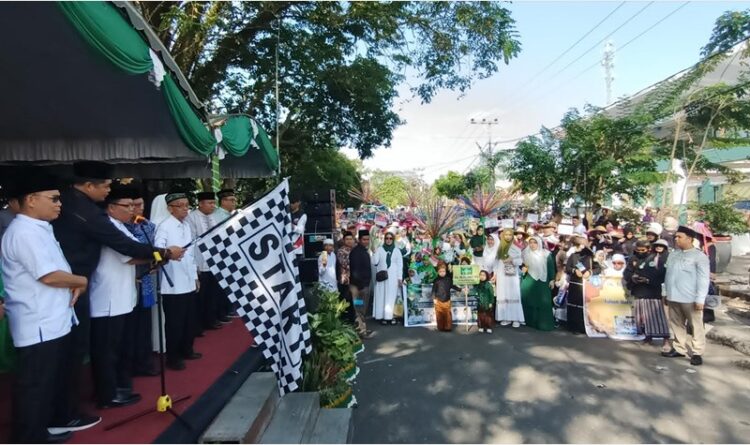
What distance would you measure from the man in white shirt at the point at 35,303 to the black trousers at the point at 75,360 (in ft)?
0.54

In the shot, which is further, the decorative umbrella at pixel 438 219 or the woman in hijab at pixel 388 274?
the decorative umbrella at pixel 438 219

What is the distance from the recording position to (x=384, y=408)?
5047 millimetres

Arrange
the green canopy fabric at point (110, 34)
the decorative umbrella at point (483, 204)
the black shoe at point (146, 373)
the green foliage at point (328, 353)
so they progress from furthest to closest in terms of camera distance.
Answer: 1. the decorative umbrella at point (483, 204)
2. the green foliage at point (328, 353)
3. the black shoe at point (146, 373)
4. the green canopy fabric at point (110, 34)

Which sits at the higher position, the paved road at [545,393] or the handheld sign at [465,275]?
the handheld sign at [465,275]

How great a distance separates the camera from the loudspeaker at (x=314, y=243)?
38.8 feet

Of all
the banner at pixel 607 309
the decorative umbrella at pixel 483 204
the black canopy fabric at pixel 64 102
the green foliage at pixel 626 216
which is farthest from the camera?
the green foliage at pixel 626 216

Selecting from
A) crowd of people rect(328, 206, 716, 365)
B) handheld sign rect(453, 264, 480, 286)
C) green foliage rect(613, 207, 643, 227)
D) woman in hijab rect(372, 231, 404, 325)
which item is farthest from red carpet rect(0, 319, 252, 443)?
green foliage rect(613, 207, 643, 227)

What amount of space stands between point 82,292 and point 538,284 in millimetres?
7067

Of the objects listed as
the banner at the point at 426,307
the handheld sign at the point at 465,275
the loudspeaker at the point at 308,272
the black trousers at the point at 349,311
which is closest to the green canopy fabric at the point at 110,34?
the black trousers at the point at 349,311

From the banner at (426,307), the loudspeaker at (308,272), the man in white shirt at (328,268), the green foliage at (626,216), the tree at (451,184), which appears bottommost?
the banner at (426,307)

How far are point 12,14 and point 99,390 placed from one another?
2.50 metres

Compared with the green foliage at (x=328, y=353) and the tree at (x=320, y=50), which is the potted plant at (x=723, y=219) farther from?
the green foliage at (x=328, y=353)

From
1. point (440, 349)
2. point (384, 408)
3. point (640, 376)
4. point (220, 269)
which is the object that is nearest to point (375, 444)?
point (384, 408)

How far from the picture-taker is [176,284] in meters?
4.06
